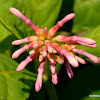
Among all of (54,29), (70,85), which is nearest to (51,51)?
(54,29)

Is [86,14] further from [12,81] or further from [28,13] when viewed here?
[12,81]

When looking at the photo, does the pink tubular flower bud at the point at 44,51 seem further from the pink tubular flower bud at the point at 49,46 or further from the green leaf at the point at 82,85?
the green leaf at the point at 82,85

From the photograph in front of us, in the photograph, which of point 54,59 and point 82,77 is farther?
point 82,77

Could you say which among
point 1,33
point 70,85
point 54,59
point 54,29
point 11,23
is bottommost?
point 70,85

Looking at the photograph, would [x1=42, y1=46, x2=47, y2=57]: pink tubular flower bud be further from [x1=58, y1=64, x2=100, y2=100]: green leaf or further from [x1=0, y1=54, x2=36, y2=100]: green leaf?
[x1=58, y1=64, x2=100, y2=100]: green leaf

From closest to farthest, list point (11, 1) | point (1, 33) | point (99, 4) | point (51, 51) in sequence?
point (51, 51)
point (11, 1)
point (1, 33)
point (99, 4)

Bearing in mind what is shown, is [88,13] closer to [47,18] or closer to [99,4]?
[99,4]

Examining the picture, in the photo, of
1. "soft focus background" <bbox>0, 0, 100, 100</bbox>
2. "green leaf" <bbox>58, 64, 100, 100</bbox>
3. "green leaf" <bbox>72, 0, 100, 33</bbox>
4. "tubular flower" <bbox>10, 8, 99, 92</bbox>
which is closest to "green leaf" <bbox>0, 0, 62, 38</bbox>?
"soft focus background" <bbox>0, 0, 100, 100</bbox>

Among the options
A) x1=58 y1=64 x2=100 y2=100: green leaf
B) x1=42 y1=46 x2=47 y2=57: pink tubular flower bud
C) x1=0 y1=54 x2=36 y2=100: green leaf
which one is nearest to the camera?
x1=42 y1=46 x2=47 y2=57: pink tubular flower bud
